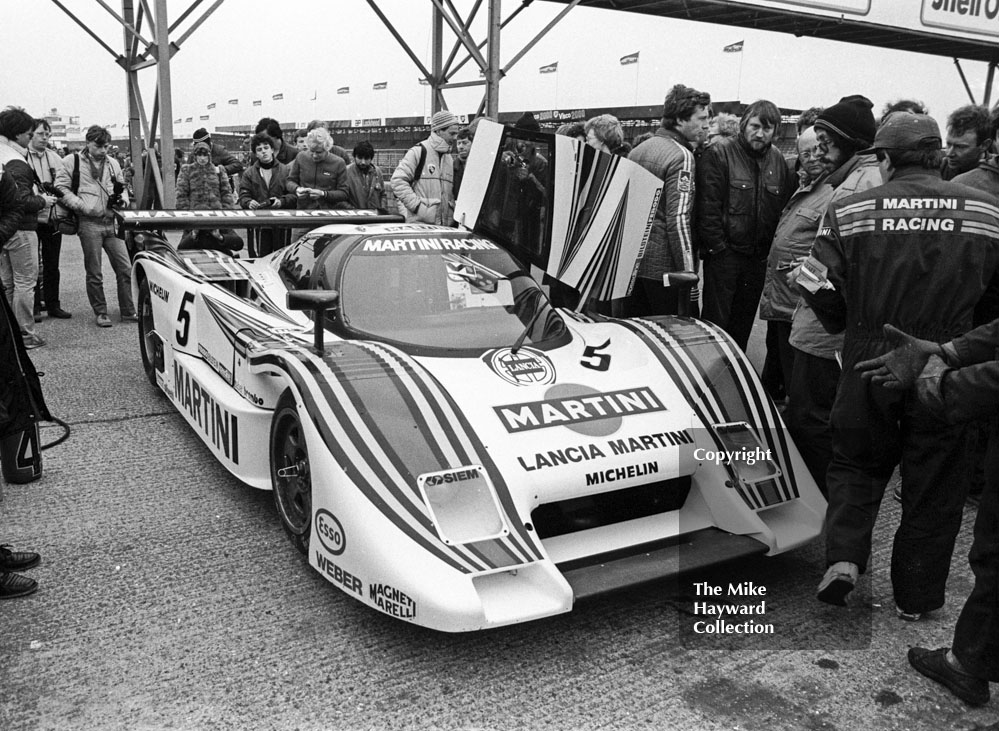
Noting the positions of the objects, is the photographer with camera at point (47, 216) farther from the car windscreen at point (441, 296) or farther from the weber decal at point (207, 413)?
the car windscreen at point (441, 296)

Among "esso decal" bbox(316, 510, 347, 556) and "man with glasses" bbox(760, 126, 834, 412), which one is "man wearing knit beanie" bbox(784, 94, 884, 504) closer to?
"man with glasses" bbox(760, 126, 834, 412)

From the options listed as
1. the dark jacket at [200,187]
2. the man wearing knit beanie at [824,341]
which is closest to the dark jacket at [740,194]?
the man wearing knit beanie at [824,341]

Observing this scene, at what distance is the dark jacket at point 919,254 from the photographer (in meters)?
2.80

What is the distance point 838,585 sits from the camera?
9.44 ft

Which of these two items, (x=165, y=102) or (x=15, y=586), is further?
(x=165, y=102)

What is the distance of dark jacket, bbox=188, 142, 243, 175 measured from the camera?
33.7 ft

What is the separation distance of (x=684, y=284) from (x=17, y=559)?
314 cm

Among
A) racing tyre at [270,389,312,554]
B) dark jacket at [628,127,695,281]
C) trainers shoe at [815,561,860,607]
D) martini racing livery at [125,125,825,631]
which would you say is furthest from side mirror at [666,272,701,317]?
racing tyre at [270,389,312,554]

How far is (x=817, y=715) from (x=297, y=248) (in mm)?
3499

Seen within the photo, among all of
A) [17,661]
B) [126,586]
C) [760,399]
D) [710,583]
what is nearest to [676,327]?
[760,399]

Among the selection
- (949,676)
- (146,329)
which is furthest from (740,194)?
(146,329)

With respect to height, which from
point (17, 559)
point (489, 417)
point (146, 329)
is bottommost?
point (17, 559)

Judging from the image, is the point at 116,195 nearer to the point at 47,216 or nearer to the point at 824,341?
the point at 47,216

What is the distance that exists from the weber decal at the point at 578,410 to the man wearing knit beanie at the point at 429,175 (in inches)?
151
